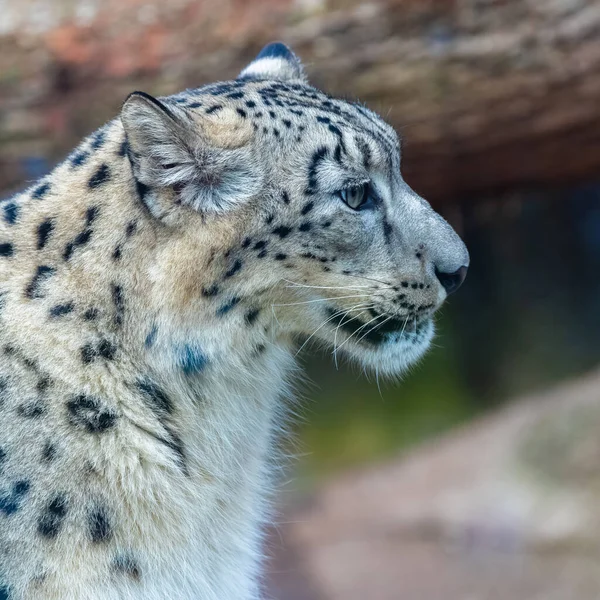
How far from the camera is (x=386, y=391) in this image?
830 cm

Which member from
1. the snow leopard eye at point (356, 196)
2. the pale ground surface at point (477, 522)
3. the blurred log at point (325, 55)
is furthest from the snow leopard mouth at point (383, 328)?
the pale ground surface at point (477, 522)

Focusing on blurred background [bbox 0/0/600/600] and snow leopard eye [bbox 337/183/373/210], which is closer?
snow leopard eye [bbox 337/183/373/210]

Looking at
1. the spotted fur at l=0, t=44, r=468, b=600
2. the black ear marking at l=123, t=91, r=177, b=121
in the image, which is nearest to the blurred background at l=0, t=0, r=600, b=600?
the spotted fur at l=0, t=44, r=468, b=600

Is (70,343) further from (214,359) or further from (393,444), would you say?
(393,444)

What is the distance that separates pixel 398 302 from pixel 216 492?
2.67 ft

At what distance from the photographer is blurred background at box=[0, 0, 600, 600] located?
5555mm

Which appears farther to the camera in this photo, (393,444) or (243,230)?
(393,444)

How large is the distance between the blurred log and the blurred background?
0.01 m

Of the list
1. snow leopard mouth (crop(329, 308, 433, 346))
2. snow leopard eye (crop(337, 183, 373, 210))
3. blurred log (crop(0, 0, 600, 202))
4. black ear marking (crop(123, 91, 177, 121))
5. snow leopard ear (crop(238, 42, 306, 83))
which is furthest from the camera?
blurred log (crop(0, 0, 600, 202))

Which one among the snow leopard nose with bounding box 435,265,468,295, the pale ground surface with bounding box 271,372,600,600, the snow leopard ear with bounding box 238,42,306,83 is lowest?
Answer: the pale ground surface with bounding box 271,372,600,600

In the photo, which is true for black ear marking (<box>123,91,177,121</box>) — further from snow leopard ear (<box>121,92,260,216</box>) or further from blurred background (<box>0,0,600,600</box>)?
blurred background (<box>0,0,600,600</box>)

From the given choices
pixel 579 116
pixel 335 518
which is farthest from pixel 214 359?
pixel 335 518

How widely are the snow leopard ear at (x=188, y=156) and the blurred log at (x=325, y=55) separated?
109 inches

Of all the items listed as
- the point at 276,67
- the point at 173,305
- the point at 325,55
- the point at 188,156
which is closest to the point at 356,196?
the point at 188,156
